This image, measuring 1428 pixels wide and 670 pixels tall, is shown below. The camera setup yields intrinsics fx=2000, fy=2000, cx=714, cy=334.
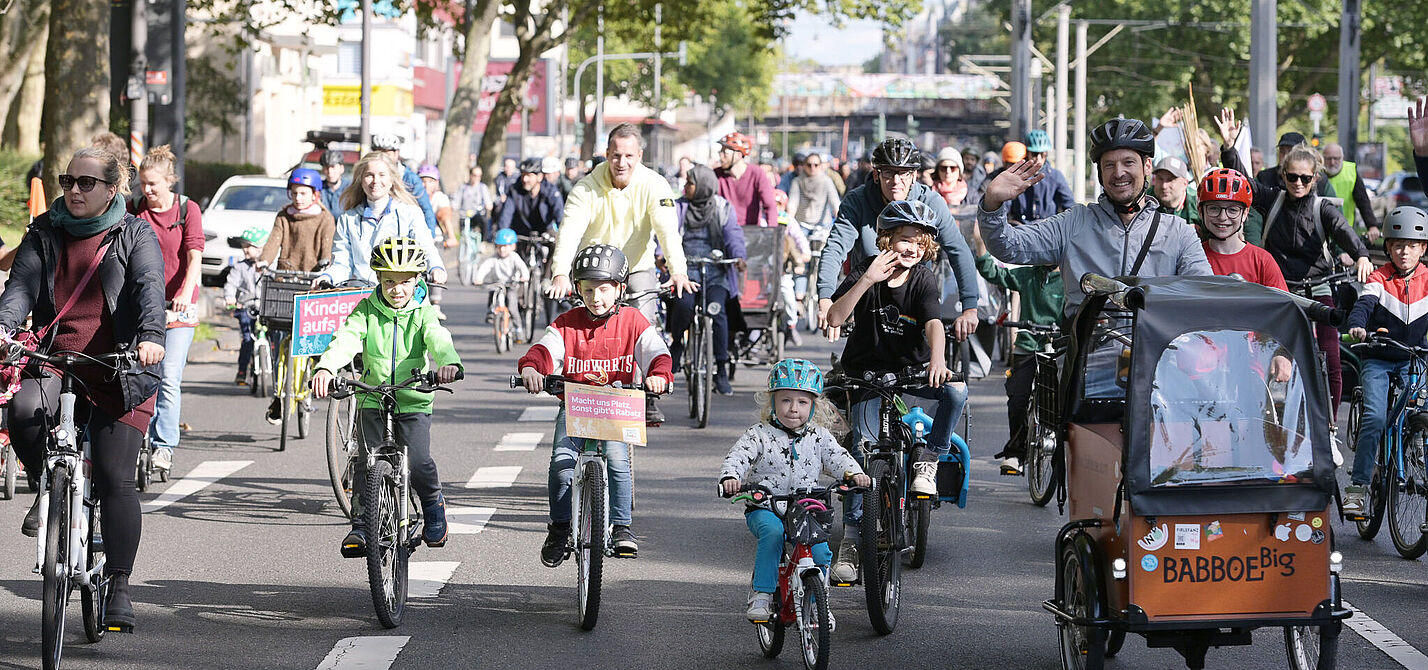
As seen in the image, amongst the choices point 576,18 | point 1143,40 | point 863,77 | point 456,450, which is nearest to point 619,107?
point 863,77

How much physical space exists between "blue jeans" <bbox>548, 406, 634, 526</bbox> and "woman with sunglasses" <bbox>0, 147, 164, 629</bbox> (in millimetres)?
1494

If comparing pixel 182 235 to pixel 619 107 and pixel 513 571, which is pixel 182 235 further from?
pixel 619 107

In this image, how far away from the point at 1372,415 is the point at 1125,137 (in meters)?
2.91

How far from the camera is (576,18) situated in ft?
153

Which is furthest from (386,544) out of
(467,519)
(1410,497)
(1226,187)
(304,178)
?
(304,178)

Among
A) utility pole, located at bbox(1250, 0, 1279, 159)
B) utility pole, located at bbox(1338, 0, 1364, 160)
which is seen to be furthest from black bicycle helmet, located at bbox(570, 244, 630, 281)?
utility pole, located at bbox(1338, 0, 1364, 160)

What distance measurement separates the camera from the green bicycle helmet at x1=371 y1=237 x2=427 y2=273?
310 inches

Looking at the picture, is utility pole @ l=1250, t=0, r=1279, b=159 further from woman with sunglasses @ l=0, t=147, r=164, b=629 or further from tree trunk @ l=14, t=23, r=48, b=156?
tree trunk @ l=14, t=23, r=48, b=156

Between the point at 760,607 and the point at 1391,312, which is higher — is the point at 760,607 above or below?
below

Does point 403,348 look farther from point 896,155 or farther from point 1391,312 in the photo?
point 1391,312

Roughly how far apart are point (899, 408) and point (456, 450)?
16.6 feet

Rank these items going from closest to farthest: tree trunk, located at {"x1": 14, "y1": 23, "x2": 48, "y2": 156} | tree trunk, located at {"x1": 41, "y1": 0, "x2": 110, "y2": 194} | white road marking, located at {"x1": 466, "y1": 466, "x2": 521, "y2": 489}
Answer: white road marking, located at {"x1": 466, "y1": 466, "x2": 521, "y2": 489}, tree trunk, located at {"x1": 41, "y1": 0, "x2": 110, "y2": 194}, tree trunk, located at {"x1": 14, "y1": 23, "x2": 48, "y2": 156}

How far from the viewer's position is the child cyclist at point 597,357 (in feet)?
24.7

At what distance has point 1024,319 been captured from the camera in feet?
35.4
